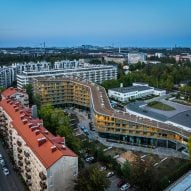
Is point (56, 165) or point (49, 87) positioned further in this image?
point (49, 87)

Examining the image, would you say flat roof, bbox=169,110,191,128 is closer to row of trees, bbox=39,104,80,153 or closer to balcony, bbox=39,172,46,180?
row of trees, bbox=39,104,80,153

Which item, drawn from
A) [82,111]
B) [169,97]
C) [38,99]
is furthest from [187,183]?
[169,97]

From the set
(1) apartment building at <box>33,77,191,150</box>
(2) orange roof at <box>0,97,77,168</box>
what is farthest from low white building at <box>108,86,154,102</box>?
(2) orange roof at <box>0,97,77,168</box>

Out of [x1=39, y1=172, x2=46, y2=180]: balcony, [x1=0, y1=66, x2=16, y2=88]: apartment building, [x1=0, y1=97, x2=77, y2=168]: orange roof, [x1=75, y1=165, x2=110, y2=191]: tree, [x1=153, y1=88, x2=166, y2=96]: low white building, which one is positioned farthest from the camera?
[x1=0, y1=66, x2=16, y2=88]: apartment building

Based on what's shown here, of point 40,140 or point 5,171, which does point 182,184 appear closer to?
point 40,140

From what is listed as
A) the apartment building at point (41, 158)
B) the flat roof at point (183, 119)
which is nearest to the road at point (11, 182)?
the apartment building at point (41, 158)

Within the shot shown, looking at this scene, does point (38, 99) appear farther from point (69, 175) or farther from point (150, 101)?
point (69, 175)

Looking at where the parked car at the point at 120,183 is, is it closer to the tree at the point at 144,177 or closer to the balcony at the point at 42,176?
the tree at the point at 144,177

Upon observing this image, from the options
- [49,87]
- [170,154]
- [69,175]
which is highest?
[49,87]
